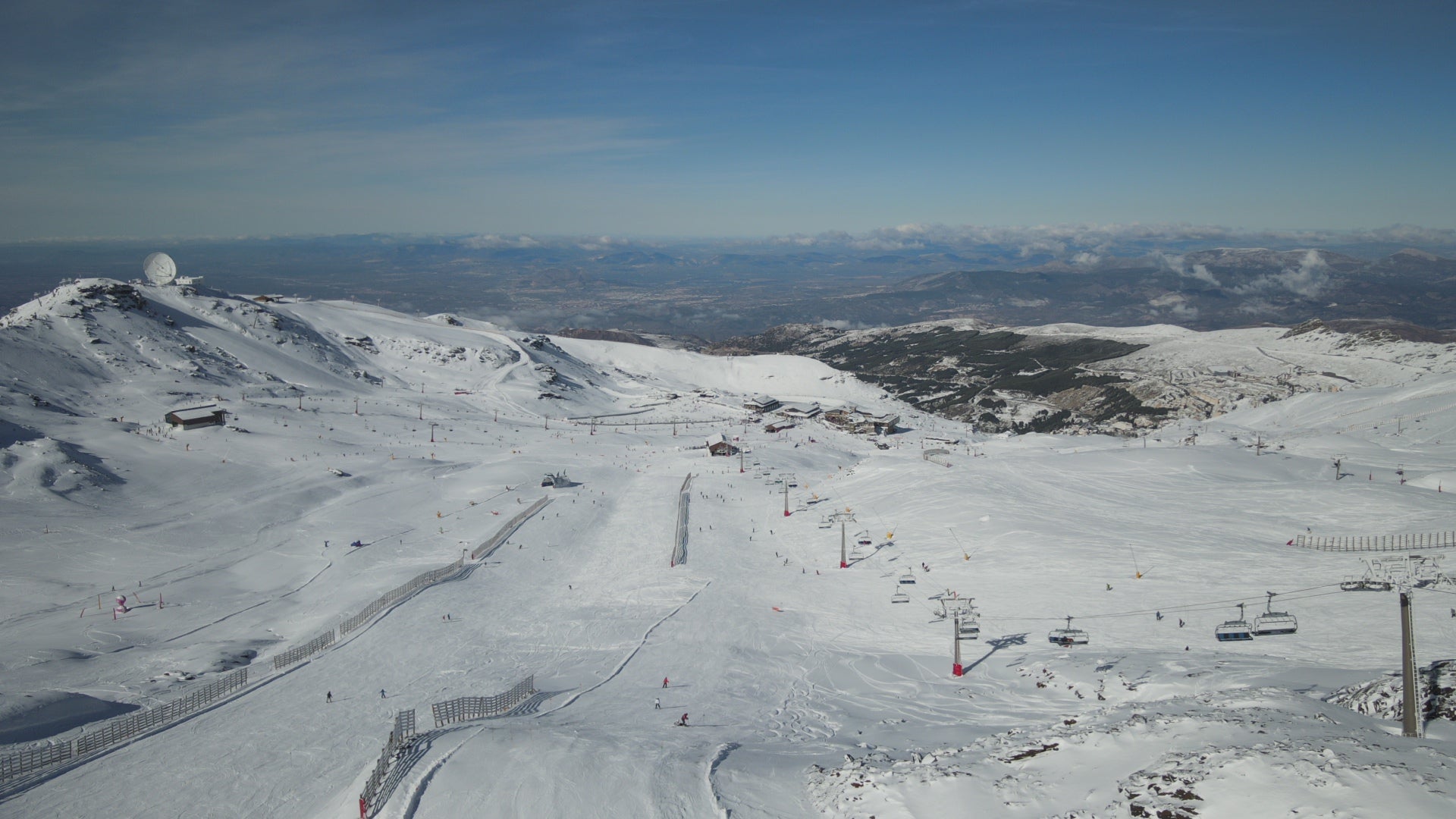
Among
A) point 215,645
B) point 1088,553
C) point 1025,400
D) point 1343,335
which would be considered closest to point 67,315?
point 215,645

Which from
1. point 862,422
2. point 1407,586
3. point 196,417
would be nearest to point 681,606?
point 1407,586

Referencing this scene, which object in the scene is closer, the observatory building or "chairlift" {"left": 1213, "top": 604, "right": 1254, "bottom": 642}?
"chairlift" {"left": 1213, "top": 604, "right": 1254, "bottom": 642}

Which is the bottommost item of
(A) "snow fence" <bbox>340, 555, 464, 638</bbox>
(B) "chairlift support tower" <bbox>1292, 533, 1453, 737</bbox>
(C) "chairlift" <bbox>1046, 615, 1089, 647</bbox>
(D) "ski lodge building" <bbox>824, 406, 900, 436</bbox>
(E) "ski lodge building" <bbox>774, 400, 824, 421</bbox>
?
(D) "ski lodge building" <bbox>824, 406, 900, 436</bbox>

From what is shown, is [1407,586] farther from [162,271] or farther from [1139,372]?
[162,271]

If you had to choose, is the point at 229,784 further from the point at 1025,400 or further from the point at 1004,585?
the point at 1025,400

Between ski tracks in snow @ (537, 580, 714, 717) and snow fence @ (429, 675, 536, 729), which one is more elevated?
snow fence @ (429, 675, 536, 729)

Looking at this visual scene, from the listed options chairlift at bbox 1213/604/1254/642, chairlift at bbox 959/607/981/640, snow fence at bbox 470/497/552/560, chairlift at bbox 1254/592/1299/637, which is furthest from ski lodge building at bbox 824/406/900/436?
chairlift at bbox 1254/592/1299/637

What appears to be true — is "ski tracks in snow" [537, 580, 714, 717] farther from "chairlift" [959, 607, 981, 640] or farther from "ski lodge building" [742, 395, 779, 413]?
"ski lodge building" [742, 395, 779, 413]
